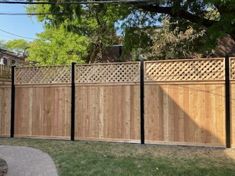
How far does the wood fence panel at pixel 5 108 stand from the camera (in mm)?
11758

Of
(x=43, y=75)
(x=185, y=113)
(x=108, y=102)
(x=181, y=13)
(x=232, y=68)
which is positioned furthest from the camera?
(x=43, y=75)

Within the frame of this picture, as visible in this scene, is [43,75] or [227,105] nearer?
[227,105]

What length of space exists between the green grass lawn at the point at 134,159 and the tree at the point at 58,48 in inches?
503

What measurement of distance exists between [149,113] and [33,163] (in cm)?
360

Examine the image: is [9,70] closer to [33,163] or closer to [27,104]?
[27,104]

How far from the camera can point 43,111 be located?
1137 cm

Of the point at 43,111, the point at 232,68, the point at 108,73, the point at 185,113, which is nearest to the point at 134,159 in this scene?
the point at 185,113

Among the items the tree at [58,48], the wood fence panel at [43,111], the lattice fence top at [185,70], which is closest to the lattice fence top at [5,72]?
the wood fence panel at [43,111]

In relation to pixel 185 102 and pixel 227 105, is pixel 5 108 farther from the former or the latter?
pixel 227 105

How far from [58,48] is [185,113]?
1485cm

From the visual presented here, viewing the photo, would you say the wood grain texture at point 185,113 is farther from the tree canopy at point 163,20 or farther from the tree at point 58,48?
the tree at point 58,48

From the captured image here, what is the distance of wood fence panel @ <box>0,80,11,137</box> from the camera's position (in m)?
11.8

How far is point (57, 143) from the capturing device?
10445mm

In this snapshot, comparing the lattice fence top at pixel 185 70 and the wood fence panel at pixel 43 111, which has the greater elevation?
the lattice fence top at pixel 185 70
